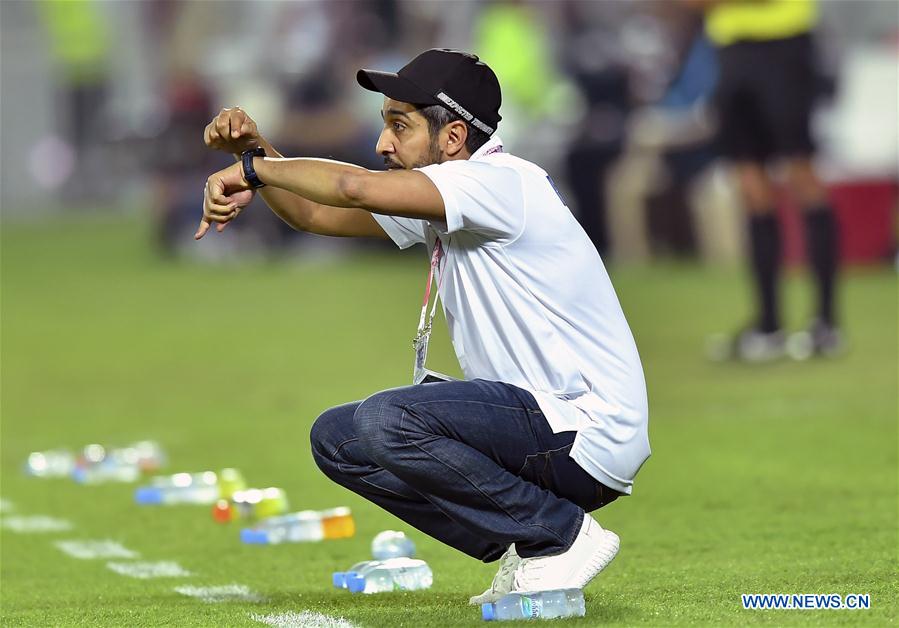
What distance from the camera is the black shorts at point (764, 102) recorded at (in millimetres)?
11469

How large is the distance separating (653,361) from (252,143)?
6599mm

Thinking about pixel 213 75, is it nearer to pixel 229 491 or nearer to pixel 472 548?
pixel 229 491

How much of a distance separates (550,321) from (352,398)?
17.7 ft

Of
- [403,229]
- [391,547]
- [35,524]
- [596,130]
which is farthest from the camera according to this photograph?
[596,130]

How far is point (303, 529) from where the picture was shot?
6.63 m

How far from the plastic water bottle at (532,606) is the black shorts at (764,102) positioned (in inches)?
273

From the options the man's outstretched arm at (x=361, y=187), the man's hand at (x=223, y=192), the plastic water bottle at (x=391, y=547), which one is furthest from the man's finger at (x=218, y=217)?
the plastic water bottle at (x=391, y=547)

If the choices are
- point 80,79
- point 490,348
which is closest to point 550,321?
point 490,348

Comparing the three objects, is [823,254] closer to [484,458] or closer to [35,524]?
[35,524]

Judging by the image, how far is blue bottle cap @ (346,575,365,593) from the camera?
555 centimetres

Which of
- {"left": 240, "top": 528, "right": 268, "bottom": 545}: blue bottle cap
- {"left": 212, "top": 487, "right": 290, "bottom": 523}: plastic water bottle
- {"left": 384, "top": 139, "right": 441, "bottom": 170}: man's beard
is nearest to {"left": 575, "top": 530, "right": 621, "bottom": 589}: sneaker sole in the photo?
{"left": 384, "top": 139, "right": 441, "bottom": 170}: man's beard

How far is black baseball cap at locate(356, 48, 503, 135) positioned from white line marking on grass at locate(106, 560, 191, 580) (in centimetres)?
192

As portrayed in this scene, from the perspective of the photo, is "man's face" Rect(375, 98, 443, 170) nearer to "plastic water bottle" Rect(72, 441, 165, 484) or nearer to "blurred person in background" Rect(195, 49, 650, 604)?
"blurred person in background" Rect(195, 49, 650, 604)

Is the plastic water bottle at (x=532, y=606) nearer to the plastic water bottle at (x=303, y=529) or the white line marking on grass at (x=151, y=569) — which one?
the white line marking on grass at (x=151, y=569)
